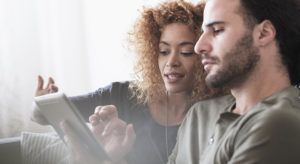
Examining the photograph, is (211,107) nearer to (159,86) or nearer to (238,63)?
(238,63)

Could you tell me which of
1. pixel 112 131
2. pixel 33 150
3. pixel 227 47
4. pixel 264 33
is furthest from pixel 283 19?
pixel 33 150

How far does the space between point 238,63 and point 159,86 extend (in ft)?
2.28

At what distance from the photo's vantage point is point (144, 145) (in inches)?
62.6

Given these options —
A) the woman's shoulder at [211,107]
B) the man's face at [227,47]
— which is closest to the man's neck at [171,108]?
the woman's shoulder at [211,107]

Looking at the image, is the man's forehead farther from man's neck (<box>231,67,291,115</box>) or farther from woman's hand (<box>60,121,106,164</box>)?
woman's hand (<box>60,121,106,164</box>)

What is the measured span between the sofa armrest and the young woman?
205mm

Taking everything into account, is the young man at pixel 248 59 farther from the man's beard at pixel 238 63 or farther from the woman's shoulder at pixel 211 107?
the woman's shoulder at pixel 211 107

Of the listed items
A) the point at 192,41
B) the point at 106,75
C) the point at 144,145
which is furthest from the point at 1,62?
the point at 192,41

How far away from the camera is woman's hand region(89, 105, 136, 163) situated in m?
1.26

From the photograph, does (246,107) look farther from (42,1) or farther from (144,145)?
(42,1)

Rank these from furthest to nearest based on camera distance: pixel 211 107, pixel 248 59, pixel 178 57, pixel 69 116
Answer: pixel 178 57 < pixel 211 107 < pixel 69 116 < pixel 248 59

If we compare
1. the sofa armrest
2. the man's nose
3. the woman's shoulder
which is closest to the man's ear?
the man's nose

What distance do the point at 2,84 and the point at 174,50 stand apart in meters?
1.34

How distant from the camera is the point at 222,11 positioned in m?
1.03
